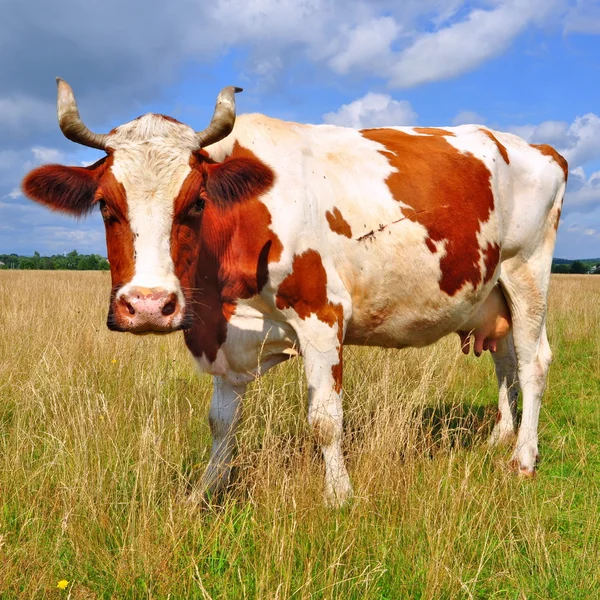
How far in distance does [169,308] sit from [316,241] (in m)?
1.45

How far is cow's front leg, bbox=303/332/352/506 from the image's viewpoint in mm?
4375

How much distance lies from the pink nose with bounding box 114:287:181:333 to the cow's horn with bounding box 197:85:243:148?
1114 millimetres

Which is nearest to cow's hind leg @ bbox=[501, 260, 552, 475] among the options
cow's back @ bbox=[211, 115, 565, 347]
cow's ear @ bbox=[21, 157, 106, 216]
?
cow's back @ bbox=[211, 115, 565, 347]

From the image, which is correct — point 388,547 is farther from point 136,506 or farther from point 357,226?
point 357,226

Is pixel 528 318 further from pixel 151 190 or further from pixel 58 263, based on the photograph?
pixel 58 263

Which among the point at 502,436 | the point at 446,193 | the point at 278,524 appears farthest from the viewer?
the point at 502,436

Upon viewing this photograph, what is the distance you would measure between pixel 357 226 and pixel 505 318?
229cm

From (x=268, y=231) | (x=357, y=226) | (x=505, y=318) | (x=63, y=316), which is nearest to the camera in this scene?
(x=268, y=231)

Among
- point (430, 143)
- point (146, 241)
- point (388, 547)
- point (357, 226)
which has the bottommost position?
point (388, 547)

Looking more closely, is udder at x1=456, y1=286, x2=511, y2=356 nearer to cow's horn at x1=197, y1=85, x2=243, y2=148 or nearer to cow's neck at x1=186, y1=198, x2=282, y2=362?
cow's neck at x1=186, y1=198, x2=282, y2=362

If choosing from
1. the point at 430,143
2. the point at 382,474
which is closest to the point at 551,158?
the point at 430,143

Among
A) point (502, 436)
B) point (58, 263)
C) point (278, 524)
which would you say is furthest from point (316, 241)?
point (58, 263)

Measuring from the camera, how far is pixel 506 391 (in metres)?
6.54

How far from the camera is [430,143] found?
567cm
